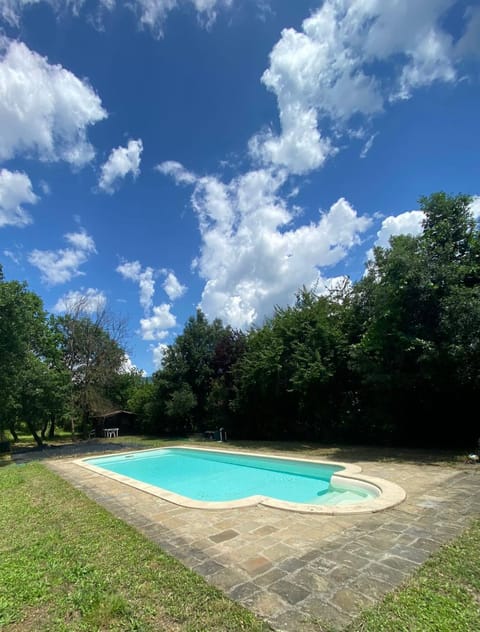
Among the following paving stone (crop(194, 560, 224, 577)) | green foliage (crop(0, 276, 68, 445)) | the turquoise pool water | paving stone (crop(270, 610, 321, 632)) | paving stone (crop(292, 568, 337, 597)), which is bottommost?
the turquoise pool water

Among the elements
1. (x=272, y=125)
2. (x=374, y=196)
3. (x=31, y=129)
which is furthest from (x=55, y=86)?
(x=374, y=196)

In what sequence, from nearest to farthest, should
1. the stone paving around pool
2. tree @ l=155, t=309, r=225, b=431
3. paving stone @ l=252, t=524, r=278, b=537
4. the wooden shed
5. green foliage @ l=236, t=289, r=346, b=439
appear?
the stone paving around pool < paving stone @ l=252, t=524, r=278, b=537 < green foliage @ l=236, t=289, r=346, b=439 < tree @ l=155, t=309, r=225, b=431 < the wooden shed

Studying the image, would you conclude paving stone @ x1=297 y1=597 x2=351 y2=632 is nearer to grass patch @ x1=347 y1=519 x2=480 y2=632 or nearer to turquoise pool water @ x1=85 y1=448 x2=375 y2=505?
grass patch @ x1=347 y1=519 x2=480 y2=632

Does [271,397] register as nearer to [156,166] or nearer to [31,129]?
[156,166]

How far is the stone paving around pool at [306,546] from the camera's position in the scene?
2.31m

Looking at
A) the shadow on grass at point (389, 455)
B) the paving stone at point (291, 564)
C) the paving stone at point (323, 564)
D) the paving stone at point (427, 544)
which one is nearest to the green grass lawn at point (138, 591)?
the paving stone at point (427, 544)

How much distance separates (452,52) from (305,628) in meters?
9.92

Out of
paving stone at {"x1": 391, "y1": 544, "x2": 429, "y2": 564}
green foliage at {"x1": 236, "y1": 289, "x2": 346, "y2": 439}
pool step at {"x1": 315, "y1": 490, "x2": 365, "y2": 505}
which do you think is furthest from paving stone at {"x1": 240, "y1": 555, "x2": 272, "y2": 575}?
green foliage at {"x1": 236, "y1": 289, "x2": 346, "y2": 439}

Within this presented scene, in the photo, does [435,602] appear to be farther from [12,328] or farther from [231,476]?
[12,328]

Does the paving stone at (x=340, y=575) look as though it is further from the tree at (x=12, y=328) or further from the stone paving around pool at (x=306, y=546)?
the tree at (x=12, y=328)

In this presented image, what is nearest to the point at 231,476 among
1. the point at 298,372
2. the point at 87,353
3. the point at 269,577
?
the point at 298,372

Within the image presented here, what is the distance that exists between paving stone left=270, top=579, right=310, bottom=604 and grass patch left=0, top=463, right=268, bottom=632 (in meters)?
0.35

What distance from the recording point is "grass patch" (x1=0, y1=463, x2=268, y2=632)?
216cm

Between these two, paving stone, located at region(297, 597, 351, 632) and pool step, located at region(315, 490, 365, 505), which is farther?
pool step, located at region(315, 490, 365, 505)
